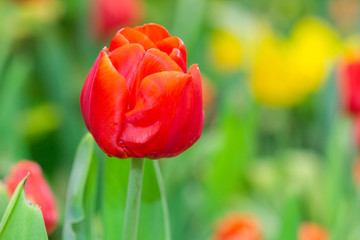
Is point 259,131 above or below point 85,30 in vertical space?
below

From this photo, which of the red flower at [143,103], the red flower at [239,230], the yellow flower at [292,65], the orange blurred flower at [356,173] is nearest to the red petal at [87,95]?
the red flower at [143,103]

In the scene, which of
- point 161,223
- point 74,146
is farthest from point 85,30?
point 161,223

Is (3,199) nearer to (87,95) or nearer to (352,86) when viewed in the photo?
(87,95)

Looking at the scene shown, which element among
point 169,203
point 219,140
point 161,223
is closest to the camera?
point 161,223

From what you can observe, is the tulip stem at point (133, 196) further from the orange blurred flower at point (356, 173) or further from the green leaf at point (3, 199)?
the orange blurred flower at point (356, 173)

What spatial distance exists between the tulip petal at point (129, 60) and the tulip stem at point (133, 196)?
0.06 meters

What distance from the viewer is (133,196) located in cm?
47

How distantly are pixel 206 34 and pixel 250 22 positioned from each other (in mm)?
121

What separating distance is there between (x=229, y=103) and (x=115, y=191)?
1.96 feet

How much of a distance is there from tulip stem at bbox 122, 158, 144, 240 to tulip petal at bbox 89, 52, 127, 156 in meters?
0.03

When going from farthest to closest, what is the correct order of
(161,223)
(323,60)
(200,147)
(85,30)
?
(323,60), (85,30), (200,147), (161,223)

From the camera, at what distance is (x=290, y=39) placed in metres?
1.71

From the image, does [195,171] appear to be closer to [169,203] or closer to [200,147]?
[200,147]

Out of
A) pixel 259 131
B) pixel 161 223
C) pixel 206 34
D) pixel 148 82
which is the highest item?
pixel 148 82
